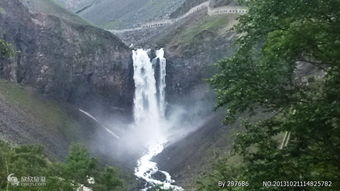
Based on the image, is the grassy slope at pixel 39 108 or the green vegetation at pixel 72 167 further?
the grassy slope at pixel 39 108

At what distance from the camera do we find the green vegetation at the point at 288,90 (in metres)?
17.4

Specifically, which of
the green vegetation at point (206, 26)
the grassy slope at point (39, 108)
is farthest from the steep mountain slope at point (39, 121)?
the green vegetation at point (206, 26)

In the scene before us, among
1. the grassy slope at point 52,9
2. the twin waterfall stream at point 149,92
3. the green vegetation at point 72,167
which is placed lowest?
the twin waterfall stream at point 149,92

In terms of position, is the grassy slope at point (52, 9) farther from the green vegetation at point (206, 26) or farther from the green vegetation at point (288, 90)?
the green vegetation at point (288, 90)

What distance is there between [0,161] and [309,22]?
16781 mm

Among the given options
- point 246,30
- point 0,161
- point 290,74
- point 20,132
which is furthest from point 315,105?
point 20,132

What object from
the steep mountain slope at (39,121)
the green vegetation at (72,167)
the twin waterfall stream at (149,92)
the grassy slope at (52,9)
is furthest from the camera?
the grassy slope at (52,9)

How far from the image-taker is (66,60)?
10125 centimetres

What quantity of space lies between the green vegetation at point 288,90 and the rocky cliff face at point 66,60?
249ft

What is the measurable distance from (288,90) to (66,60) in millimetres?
85171

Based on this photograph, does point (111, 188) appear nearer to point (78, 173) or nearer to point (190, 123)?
point (78, 173)

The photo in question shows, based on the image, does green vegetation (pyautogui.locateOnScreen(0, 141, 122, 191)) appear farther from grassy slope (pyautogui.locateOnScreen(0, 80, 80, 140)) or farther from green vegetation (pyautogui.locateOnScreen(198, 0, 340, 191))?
grassy slope (pyautogui.locateOnScreen(0, 80, 80, 140))

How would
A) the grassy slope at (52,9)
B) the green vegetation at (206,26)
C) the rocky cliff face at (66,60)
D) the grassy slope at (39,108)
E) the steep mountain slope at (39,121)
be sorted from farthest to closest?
the green vegetation at (206,26) → the grassy slope at (52,9) → the rocky cliff face at (66,60) → the grassy slope at (39,108) → the steep mountain slope at (39,121)

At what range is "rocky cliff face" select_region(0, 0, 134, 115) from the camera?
315 feet
